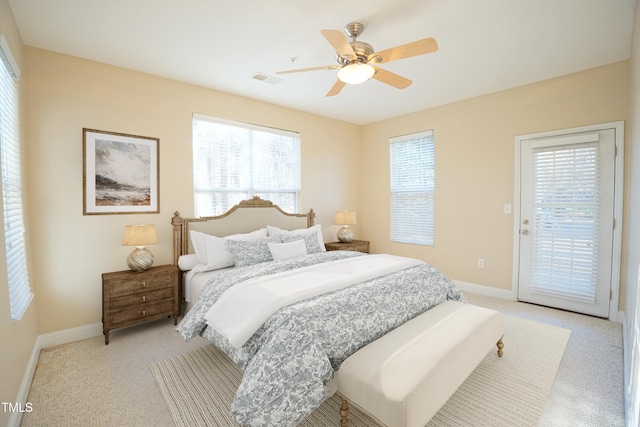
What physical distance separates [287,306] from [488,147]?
139 inches

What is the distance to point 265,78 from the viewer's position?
341cm

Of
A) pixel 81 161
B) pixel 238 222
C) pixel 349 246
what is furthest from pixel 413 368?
pixel 81 161

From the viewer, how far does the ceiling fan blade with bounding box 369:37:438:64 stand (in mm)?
2018

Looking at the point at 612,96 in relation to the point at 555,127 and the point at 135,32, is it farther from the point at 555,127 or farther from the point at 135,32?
the point at 135,32

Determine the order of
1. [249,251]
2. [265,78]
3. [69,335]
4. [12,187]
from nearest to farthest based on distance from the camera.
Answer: [12,187] → [69,335] → [249,251] → [265,78]

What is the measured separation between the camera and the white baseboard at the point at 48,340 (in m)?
2.01

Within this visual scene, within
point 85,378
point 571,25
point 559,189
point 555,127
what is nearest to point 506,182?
point 559,189

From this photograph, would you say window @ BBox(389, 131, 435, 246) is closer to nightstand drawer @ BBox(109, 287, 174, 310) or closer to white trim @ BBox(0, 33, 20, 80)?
nightstand drawer @ BBox(109, 287, 174, 310)

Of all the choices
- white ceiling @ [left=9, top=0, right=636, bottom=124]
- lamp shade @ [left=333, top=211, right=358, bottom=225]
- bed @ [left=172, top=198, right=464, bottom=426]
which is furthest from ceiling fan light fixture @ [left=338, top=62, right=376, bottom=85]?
lamp shade @ [left=333, top=211, right=358, bottom=225]

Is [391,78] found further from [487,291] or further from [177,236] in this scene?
[487,291]

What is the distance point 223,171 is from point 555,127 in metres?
4.05

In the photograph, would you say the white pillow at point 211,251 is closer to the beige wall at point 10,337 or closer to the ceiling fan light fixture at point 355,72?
the beige wall at point 10,337

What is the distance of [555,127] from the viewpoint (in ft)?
11.5

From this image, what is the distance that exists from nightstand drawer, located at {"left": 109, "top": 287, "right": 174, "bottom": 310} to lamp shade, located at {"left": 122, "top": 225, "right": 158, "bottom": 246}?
0.50m
